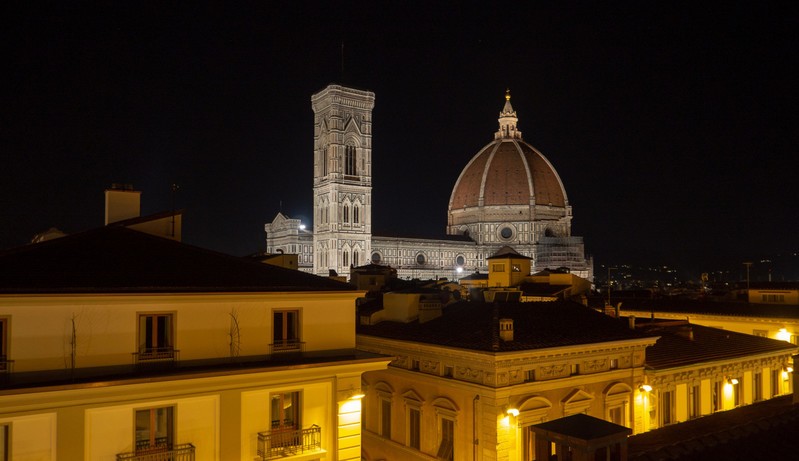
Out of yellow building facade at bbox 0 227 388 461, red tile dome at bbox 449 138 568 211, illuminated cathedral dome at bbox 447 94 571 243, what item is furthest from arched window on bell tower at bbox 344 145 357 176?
yellow building facade at bbox 0 227 388 461

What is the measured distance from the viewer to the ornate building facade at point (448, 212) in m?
102

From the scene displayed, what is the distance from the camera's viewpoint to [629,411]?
20.9 meters

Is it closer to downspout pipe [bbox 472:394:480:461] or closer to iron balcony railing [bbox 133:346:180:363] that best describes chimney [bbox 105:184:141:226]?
iron balcony railing [bbox 133:346:180:363]

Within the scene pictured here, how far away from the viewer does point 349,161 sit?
104562mm

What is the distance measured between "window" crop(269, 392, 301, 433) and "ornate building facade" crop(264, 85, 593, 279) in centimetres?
8336

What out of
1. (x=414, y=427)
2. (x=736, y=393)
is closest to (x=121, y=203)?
(x=414, y=427)

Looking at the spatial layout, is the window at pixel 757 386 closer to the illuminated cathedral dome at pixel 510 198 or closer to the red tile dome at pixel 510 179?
the illuminated cathedral dome at pixel 510 198

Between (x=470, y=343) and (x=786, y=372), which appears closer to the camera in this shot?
(x=470, y=343)

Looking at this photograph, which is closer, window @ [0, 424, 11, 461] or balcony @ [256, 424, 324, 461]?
window @ [0, 424, 11, 461]

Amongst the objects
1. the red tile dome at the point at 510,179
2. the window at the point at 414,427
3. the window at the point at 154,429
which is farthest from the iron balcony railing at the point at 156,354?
the red tile dome at the point at 510,179

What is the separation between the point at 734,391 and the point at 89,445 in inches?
899

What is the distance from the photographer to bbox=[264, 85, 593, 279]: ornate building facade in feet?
335

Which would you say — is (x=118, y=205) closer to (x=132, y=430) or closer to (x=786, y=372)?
(x=132, y=430)

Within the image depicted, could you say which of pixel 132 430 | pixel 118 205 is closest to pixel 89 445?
pixel 132 430
